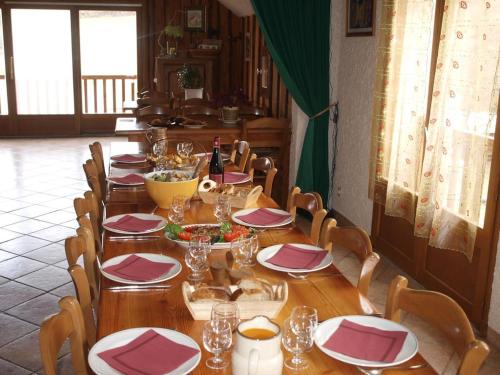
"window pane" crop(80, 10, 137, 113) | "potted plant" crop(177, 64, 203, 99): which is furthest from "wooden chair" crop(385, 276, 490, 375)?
"window pane" crop(80, 10, 137, 113)

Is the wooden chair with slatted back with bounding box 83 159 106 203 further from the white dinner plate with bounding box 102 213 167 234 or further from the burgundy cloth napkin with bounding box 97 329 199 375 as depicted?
the burgundy cloth napkin with bounding box 97 329 199 375

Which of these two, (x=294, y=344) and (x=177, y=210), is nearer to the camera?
(x=294, y=344)

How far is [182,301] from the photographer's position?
192 centimetres

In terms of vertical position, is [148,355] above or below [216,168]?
below

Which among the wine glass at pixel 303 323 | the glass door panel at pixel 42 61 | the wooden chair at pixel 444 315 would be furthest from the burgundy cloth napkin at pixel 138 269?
the glass door panel at pixel 42 61

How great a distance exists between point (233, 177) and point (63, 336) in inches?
83.5

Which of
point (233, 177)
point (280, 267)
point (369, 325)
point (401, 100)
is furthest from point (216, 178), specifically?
point (369, 325)

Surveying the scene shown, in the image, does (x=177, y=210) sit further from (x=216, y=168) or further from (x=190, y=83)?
(x=190, y=83)

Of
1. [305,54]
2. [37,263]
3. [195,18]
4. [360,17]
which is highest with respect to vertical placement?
[195,18]

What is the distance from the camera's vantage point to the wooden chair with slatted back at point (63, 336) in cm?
157

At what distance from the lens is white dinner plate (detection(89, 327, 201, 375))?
149 centimetres

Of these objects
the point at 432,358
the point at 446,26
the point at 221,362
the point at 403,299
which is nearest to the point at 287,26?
the point at 446,26

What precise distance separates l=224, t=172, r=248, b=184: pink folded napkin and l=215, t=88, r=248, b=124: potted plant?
1.93 m

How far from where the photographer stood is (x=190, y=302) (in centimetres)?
177
